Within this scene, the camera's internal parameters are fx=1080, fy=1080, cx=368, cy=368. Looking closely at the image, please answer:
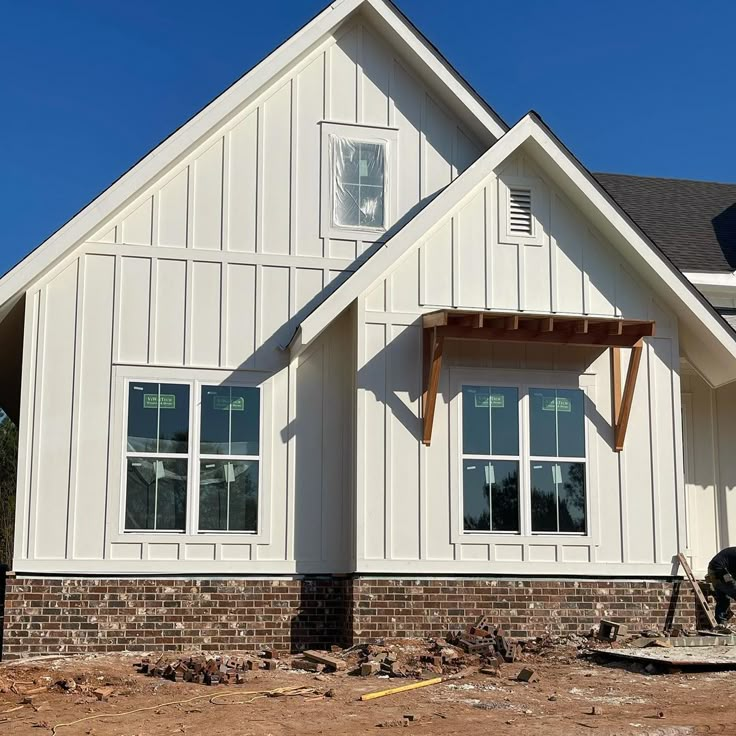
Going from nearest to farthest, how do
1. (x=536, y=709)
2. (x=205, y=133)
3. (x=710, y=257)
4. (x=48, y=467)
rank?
(x=536, y=709) → (x=48, y=467) → (x=205, y=133) → (x=710, y=257)

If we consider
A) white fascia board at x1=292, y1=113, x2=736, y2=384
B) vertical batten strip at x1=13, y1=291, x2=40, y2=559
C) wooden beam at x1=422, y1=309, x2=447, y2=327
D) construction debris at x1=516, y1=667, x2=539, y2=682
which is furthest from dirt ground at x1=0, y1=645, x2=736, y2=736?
white fascia board at x1=292, y1=113, x2=736, y2=384

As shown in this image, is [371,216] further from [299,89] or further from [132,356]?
[132,356]

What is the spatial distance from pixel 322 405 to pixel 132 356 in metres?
2.51

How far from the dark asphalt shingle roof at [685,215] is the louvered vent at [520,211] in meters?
3.68

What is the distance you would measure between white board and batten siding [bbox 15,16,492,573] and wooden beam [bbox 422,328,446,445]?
3.35ft

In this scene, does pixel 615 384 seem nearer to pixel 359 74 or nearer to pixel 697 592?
pixel 697 592

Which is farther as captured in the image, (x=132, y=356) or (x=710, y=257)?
(x=710, y=257)

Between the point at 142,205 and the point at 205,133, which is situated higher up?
the point at 205,133

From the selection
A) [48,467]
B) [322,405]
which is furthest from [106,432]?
[322,405]

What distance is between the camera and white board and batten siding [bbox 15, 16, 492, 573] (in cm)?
1326

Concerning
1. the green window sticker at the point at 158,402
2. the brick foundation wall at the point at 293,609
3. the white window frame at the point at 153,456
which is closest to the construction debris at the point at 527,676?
the brick foundation wall at the point at 293,609

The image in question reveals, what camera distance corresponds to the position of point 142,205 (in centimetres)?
1402

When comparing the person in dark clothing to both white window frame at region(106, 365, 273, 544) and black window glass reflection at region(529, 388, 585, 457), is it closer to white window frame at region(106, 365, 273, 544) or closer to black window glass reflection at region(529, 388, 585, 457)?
black window glass reflection at region(529, 388, 585, 457)

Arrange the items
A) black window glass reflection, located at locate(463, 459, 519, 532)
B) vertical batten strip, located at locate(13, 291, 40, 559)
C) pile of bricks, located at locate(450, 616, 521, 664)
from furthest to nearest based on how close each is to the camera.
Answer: black window glass reflection, located at locate(463, 459, 519, 532) → vertical batten strip, located at locate(13, 291, 40, 559) → pile of bricks, located at locate(450, 616, 521, 664)
